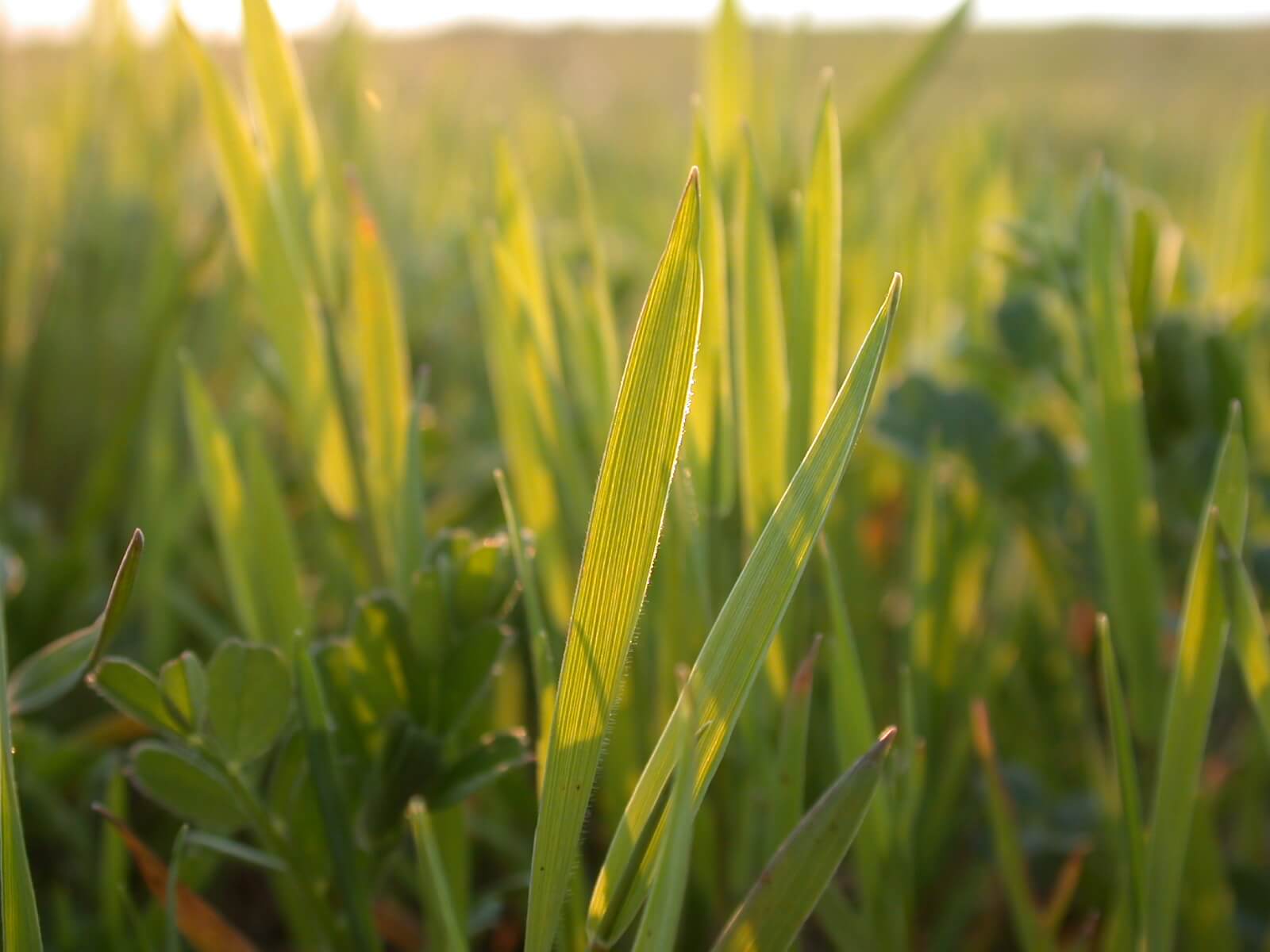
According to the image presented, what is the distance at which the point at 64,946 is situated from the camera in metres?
0.35

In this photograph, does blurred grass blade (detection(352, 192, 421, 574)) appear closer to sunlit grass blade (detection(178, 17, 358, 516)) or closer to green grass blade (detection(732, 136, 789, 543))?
sunlit grass blade (detection(178, 17, 358, 516))

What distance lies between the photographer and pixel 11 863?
0.78 ft

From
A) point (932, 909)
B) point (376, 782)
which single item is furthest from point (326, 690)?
point (932, 909)

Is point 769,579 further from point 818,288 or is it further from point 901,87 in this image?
point 901,87

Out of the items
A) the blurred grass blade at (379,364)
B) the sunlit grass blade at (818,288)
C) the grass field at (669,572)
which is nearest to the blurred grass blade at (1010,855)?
the grass field at (669,572)

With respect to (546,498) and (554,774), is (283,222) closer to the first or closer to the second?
(546,498)

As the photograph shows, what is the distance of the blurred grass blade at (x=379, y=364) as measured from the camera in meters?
0.41

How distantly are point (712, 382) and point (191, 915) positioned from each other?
0.76 ft

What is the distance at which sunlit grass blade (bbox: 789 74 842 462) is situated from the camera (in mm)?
325

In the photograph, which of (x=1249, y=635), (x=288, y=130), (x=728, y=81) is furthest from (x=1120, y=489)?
(x=288, y=130)

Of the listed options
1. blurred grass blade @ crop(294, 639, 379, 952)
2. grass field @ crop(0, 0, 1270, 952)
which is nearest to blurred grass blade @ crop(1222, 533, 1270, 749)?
grass field @ crop(0, 0, 1270, 952)

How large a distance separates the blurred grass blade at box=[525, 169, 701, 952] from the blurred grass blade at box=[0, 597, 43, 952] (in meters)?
0.11

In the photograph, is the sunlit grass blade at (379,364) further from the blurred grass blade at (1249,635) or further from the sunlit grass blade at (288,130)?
the blurred grass blade at (1249,635)

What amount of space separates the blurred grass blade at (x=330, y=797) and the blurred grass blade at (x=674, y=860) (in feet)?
0.36
